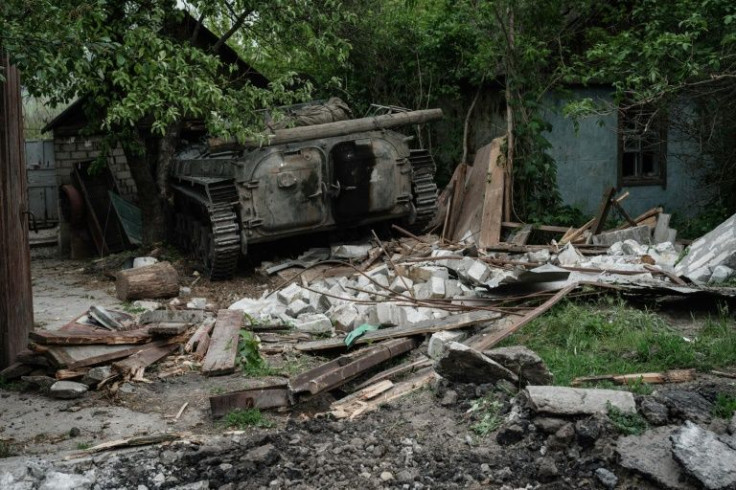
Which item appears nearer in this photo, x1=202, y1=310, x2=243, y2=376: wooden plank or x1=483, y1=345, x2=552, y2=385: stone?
x1=483, y1=345, x2=552, y2=385: stone

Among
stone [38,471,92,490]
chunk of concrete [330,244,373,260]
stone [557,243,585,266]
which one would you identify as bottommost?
stone [38,471,92,490]

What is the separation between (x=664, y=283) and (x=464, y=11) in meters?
7.45

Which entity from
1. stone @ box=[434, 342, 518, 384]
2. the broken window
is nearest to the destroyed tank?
the broken window

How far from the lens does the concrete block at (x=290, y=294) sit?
10.4 m

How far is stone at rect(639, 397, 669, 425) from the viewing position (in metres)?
5.29

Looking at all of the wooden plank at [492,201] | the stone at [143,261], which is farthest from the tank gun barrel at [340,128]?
the stone at [143,261]

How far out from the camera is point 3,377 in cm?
757

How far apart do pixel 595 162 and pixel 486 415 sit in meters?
10.2

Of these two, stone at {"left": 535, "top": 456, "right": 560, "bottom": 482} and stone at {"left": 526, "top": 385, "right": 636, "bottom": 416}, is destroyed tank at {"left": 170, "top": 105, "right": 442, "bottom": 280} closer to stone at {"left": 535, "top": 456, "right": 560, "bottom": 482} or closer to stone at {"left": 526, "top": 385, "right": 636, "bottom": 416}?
stone at {"left": 526, "top": 385, "right": 636, "bottom": 416}

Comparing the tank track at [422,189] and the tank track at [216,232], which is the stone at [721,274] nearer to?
the tank track at [422,189]

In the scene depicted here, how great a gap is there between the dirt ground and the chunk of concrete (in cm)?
505

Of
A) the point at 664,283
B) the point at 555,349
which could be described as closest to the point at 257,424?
the point at 555,349

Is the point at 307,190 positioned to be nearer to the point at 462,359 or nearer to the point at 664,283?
the point at 664,283

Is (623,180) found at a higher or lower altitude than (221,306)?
higher
